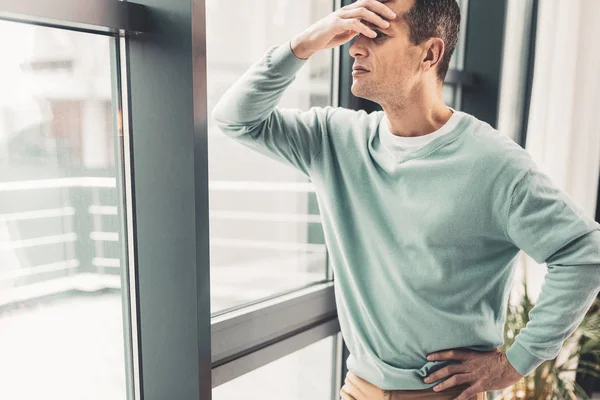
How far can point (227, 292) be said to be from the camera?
130 centimetres

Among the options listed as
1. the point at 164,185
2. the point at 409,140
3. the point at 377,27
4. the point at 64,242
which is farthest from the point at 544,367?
the point at 64,242

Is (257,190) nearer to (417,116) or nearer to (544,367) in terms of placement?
(417,116)

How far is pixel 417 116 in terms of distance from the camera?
1.12 m

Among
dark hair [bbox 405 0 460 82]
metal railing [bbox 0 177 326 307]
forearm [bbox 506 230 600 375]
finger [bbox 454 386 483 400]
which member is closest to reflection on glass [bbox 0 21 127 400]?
metal railing [bbox 0 177 326 307]

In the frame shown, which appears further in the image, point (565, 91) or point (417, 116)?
point (565, 91)

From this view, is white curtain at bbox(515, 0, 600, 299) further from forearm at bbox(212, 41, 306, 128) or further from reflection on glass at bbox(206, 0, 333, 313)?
forearm at bbox(212, 41, 306, 128)

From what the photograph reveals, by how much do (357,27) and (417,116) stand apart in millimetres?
235

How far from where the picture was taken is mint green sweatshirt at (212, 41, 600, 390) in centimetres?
103

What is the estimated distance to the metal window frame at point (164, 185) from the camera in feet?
3.00

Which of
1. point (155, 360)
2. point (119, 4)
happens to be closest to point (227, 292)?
point (155, 360)

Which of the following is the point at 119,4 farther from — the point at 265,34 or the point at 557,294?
the point at 557,294

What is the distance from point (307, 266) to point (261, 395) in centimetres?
38

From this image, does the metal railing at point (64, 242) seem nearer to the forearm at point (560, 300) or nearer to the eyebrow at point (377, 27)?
the eyebrow at point (377, 27)

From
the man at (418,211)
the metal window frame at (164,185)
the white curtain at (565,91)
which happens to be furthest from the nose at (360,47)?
the white curtain at (565,91)
